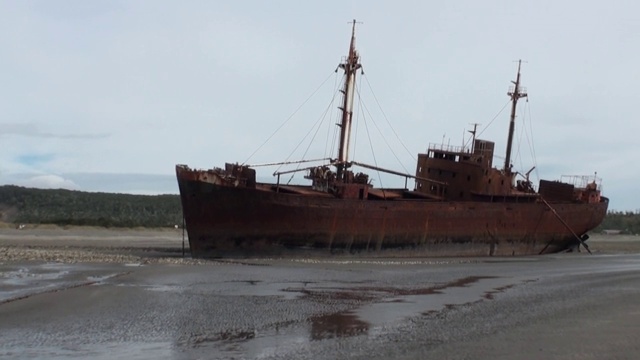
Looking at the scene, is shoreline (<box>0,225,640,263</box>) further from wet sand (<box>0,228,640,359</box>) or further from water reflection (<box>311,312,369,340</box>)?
water reflection (<box>311,312,369,340</box>)

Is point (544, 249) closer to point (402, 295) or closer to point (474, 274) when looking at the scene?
point (474, 274)

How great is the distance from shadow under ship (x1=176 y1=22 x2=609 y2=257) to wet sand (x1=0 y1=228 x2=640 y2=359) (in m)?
4.72

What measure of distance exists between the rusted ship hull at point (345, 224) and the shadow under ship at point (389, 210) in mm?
34

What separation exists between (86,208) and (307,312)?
45902 millimetres

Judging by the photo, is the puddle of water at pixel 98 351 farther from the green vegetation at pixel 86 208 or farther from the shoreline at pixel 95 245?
the green vegetation at pixel 86 208

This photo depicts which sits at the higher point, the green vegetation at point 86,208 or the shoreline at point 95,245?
the green vegetation at point 86,208

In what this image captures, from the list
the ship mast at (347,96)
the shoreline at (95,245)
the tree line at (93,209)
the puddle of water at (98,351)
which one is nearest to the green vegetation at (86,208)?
the tree line at (93,209)

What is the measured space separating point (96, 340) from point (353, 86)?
2107cm

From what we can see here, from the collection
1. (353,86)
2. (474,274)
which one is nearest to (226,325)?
(474,274)

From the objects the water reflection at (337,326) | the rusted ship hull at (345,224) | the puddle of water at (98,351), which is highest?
the rusted ship hull at (345,224)

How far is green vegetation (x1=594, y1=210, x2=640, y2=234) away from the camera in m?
62.9

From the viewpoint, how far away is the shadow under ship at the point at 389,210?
85.9 feet

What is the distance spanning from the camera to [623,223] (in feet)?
226

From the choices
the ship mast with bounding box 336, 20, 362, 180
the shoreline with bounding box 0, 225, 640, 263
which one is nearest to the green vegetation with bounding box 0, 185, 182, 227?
the shoreline with bounding box 0, 225, 640, 263
